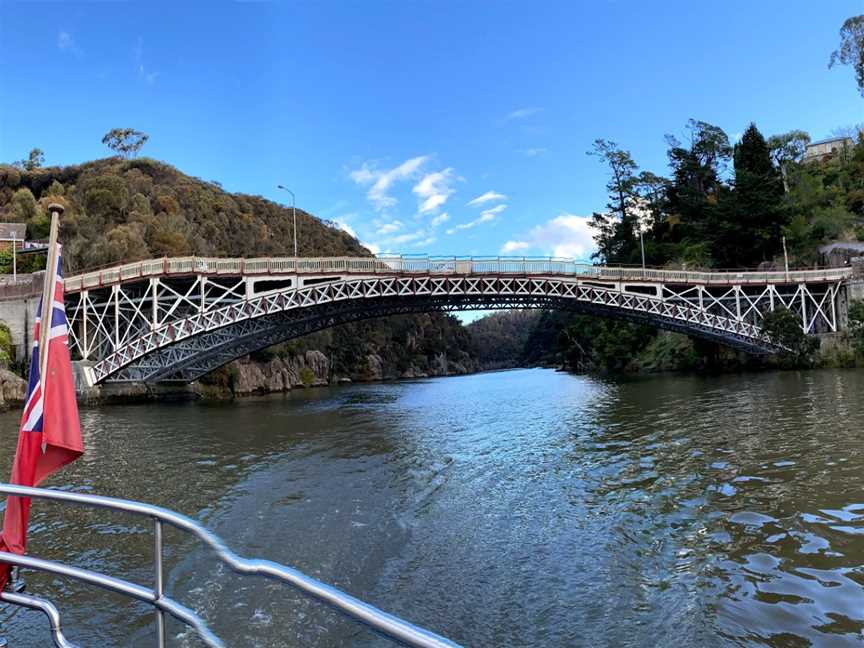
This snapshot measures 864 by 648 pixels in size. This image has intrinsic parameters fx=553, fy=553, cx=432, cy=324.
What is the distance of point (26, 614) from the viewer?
5238 millimetres

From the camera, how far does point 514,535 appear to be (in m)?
7.30

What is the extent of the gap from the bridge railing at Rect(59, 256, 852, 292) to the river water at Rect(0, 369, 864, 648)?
20213 mm

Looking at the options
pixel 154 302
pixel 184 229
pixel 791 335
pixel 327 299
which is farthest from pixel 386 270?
pixel 184 229

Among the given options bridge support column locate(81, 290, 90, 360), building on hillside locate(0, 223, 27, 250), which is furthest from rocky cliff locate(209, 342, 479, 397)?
building on hillside locate(0, 223, 27, 250)

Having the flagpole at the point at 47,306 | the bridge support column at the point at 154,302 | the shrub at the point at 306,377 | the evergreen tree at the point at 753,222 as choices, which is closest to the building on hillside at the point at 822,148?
the evergreen tree at the point at 753,222

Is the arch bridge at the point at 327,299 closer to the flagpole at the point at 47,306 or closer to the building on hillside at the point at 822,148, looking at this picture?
the flagpole at the point at 47,306

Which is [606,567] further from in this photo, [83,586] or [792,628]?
[83,586]

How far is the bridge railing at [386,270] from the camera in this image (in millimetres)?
34031

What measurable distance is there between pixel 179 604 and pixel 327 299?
33133mm

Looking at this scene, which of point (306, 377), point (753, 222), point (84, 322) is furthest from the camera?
point (306, 377)

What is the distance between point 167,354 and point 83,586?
115 feet

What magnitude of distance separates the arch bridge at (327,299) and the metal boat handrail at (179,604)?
32531 millimetres

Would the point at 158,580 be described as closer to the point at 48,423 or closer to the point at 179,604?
the point at 179,604

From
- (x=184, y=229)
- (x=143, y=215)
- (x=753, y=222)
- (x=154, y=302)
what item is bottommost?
(x=154, y=302)
